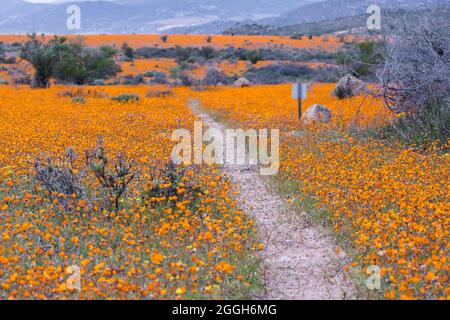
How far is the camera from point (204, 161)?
9.84 m

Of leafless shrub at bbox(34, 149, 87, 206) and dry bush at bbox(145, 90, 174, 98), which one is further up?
dry bush at bbox(145, 90, 174, 98)

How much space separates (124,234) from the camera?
570cm

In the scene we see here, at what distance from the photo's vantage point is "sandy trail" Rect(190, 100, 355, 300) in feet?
16.4

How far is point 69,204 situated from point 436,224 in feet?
14.6

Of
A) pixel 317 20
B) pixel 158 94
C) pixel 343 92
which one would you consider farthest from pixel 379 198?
pixel 317 20

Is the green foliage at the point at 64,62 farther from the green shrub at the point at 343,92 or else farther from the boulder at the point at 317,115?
the boulder at the point at 317,115

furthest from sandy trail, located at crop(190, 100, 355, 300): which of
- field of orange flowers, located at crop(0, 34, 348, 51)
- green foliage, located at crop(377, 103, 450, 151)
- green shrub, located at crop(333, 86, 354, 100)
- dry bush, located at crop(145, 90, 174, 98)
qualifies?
field of orange flowers, located at crop(0, 34, 348, 51)

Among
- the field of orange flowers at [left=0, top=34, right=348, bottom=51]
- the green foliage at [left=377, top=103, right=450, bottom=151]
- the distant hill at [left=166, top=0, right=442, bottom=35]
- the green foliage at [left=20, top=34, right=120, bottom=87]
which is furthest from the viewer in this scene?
the field of orange flowers at [left=0, top=34, right=348, bottom=51]

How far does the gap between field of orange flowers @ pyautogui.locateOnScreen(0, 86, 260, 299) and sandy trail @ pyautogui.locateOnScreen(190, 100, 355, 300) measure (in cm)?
23

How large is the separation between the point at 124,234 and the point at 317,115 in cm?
968

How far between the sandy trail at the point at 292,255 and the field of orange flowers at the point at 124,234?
23cm

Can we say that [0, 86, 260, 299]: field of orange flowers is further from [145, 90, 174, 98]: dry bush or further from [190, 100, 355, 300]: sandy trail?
[145, 90, 174, 98]: dry bush

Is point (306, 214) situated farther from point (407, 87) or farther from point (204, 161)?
point (407, 87)

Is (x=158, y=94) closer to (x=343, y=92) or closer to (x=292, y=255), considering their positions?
(x=343, y=92)
